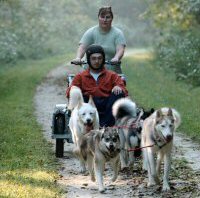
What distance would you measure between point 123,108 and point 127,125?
A: 306 millimetres

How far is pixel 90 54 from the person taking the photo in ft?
30.3

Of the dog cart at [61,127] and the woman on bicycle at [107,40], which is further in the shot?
the woman on bicycle at [107,40]

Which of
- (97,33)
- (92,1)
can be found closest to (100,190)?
(97,33)

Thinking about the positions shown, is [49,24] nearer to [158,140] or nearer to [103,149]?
[103,149]

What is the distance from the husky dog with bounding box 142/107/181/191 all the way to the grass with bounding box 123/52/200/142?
13.8 ft

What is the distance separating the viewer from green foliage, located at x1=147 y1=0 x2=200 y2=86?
75.3 feet

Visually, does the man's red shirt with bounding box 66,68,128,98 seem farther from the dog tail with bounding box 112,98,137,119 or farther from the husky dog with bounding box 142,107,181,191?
the husky dog with bounding box 142,107,181,191

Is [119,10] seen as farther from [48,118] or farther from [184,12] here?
[48,118]

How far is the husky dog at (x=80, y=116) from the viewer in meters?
8.76

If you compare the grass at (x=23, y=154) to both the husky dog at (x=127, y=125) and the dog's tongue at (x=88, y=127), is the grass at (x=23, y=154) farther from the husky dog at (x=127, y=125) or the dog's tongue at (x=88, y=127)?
the husky dog at (x=127, y=125)

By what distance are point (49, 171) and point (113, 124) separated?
1.32 m

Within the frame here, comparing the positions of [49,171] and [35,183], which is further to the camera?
[49,171]

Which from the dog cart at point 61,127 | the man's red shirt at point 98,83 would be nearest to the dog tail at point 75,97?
the man's red shirt at point 98,83

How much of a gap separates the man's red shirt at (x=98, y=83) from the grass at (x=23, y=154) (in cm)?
129
